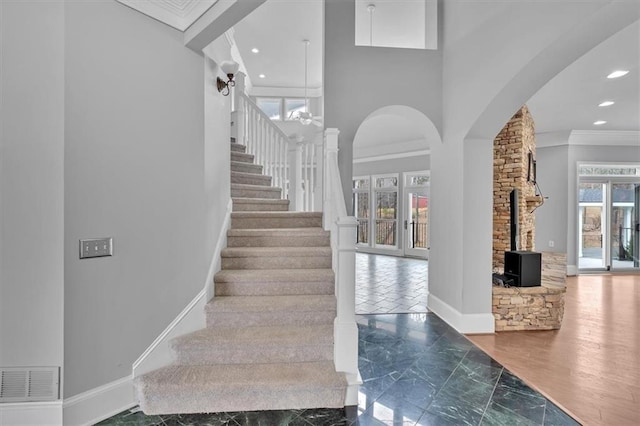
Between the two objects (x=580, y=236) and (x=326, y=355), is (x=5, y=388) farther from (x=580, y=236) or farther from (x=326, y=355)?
(x=580, y=236)

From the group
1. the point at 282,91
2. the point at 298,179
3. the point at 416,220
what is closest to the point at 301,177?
the point at 298,179

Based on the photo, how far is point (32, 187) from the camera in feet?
6.26

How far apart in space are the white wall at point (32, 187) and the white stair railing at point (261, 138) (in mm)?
3020

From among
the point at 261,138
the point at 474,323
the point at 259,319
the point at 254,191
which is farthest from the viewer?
the point at 261,138

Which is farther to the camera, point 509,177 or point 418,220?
point 418,220

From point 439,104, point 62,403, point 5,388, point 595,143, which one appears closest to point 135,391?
point 62,403

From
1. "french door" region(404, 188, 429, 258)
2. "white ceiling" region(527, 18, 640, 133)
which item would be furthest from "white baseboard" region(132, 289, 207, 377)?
"french door" region(404, 188, 429, 258)

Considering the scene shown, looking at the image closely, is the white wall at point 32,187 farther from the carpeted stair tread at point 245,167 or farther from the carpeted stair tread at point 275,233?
the carpeted stair tread at point 245,167

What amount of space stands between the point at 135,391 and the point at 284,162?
3.48 metres

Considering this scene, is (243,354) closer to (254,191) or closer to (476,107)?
(254,191)

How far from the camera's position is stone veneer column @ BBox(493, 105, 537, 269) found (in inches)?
182

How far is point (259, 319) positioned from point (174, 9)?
248 centimetres

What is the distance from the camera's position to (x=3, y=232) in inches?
74.2

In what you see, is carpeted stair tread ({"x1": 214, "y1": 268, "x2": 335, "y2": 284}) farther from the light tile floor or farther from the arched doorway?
the arched doorway
